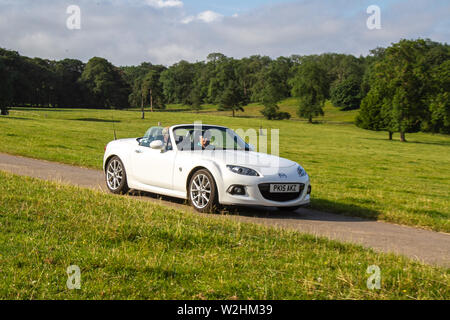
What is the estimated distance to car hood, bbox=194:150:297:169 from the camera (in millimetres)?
8244

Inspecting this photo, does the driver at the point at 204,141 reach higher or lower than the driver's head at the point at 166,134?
lower

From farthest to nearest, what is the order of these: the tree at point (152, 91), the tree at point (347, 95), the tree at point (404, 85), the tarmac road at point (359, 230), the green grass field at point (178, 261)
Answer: the tree at point (347, 95), the tree at point (152, 91), the tree at point (404, 85), the tarmac road at point (359, 230), the green grass field at point (178, 261)

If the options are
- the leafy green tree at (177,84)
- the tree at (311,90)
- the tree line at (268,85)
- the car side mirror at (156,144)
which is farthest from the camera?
the leafy green tree at (177,84)

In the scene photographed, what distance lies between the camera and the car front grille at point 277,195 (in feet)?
26.4

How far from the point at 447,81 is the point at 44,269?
254 feet

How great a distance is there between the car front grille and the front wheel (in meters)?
0.82

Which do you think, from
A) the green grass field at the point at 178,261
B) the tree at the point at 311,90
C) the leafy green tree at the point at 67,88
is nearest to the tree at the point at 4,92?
the leafy green tree at the point at 67,88

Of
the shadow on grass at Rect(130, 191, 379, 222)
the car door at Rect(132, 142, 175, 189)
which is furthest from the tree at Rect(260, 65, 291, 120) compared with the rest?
the car door at Rect(132, 142, 175, 189)

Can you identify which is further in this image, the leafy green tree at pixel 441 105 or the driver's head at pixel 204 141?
the leafy green tree at pixel 441 105

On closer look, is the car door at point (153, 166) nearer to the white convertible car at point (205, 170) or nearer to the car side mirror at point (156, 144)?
the white convertible car at point (205, 170)

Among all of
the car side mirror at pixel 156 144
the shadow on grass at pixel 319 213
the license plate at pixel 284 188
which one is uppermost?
the car side mirror at pixel 156 144

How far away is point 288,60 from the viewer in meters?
151

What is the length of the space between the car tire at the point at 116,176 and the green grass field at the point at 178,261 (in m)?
2.83
